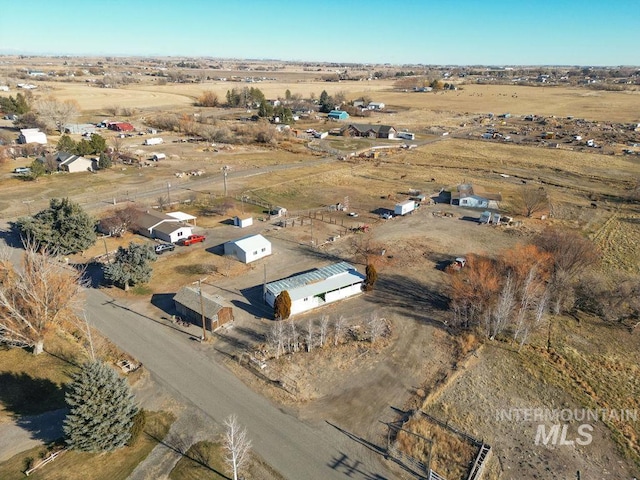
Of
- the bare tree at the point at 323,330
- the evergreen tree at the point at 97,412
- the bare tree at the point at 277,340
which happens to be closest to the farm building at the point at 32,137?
the bare tree at the point at 277,340

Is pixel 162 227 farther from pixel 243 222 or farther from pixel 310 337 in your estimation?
pixel 310 337

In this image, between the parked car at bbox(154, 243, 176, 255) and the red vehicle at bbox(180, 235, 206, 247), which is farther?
the red vehicle at bbox(180, 235, 206, 247)

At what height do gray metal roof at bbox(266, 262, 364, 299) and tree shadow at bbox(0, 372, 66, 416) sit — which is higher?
gray metal roof at bbox(266, 262, 364, 299)

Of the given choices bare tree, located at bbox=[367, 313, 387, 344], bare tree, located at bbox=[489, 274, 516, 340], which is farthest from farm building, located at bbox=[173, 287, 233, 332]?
bare tree, located at bbox=[489, 274, 516, 340]

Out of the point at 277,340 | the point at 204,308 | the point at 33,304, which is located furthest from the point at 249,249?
the point at 33,304

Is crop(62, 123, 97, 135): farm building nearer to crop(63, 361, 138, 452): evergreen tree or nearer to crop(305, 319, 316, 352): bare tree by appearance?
crop(305, 319, 316, 352): bare tree

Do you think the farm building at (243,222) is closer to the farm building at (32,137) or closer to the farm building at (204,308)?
the farm building at (204,308)

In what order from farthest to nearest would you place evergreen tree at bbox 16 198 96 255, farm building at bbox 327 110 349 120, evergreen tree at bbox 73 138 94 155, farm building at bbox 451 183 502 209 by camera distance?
farm building at bbox 327 110 349 120 → evergreen tree at bbox 73 138 94 155 → farm building at bbox 451 183 502 209 → evergreen tree at bbox 16 198 96 255
